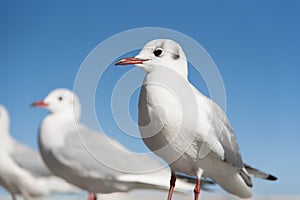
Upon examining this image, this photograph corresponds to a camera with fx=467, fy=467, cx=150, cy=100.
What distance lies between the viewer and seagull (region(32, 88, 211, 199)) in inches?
47.6

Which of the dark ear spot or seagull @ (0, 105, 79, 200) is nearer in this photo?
the dark ear spot

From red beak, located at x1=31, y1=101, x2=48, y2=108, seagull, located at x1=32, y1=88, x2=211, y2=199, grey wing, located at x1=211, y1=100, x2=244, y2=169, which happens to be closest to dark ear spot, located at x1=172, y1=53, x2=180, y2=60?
grey wing, located at x1=211, y1=100, x2=244, y2=169

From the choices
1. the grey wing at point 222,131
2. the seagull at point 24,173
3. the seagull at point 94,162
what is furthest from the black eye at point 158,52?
the seagull at point 24,173

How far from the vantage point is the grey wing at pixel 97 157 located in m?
1.22

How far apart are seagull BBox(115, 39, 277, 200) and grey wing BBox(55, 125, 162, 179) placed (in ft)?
0.63

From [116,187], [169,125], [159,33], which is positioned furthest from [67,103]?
[169,125]

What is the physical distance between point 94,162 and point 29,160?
0.94 feet

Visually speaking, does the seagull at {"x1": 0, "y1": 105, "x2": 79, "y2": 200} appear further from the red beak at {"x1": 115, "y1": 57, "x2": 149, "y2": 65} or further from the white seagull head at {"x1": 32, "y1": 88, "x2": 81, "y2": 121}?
the red beak at {"x1": 115, "y1": 57, "x2": 149, "y2": 65}

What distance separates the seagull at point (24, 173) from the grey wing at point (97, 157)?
0.11 metres

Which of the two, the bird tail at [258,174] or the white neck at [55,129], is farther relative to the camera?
the white neck at [55,129]

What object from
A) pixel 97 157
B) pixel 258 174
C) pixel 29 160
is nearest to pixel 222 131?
pixel 258 174

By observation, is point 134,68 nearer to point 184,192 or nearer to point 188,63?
point 188,63

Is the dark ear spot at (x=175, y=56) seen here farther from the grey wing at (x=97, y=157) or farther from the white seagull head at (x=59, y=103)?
the white seagull head at (x=59, y=103)

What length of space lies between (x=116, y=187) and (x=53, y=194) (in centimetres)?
27
